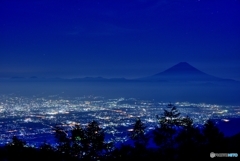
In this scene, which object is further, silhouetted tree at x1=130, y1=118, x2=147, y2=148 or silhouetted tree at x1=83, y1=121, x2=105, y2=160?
silhouetted tree at x1=130, y1=118, x2=147, y2=148

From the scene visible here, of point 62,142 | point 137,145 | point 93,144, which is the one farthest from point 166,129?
point 62,142

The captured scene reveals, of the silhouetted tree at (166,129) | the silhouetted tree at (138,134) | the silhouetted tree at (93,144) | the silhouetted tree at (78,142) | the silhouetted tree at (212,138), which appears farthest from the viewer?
the silhouetted tree at (138,134)

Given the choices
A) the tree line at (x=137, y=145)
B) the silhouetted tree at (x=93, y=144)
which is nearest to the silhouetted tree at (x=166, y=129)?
the tree line at (x=137, y=145)

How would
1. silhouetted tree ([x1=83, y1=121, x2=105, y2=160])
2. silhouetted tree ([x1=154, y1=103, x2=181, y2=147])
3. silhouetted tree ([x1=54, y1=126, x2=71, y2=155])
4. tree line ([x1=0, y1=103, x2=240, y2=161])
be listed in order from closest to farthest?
1. tree line ([x1=0, y1=103, x2=240, y2=161])
2. silhouetted tree ([x1=83, y1=121, x2=105, y2=160])
3. silhouetted tree ([x1=54, y1=126, x2=71, y2=155])
4. silhouetted tree ([x1=154, y1=103, x2=181, y2=147])

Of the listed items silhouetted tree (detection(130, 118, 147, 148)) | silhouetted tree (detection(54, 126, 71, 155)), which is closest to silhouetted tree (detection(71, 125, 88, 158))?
silhouetted tree (detection(54, 126, 71, 155))

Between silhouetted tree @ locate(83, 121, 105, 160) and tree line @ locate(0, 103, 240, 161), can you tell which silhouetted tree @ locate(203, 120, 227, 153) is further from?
silhouetted tree @ locate(83, 121, 105, 160)

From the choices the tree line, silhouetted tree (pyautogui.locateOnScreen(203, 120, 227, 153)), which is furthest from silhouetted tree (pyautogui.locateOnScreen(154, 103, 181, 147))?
silhouetted tree (pyautogui.locateOnScreen(203, 120, 227, 153))

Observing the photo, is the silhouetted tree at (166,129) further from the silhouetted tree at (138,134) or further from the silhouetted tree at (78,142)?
the silhouetted tree at (78,142)

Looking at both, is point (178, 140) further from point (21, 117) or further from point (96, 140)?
point (21, 117)

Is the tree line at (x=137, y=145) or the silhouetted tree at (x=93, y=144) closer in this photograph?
the tree line at (x=137, y=145)

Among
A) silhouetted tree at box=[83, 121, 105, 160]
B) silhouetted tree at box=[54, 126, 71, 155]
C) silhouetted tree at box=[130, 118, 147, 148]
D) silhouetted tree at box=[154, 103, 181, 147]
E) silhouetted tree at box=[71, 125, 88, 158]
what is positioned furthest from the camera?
silhouetted tree at box=[130, 118, 147, 148]
